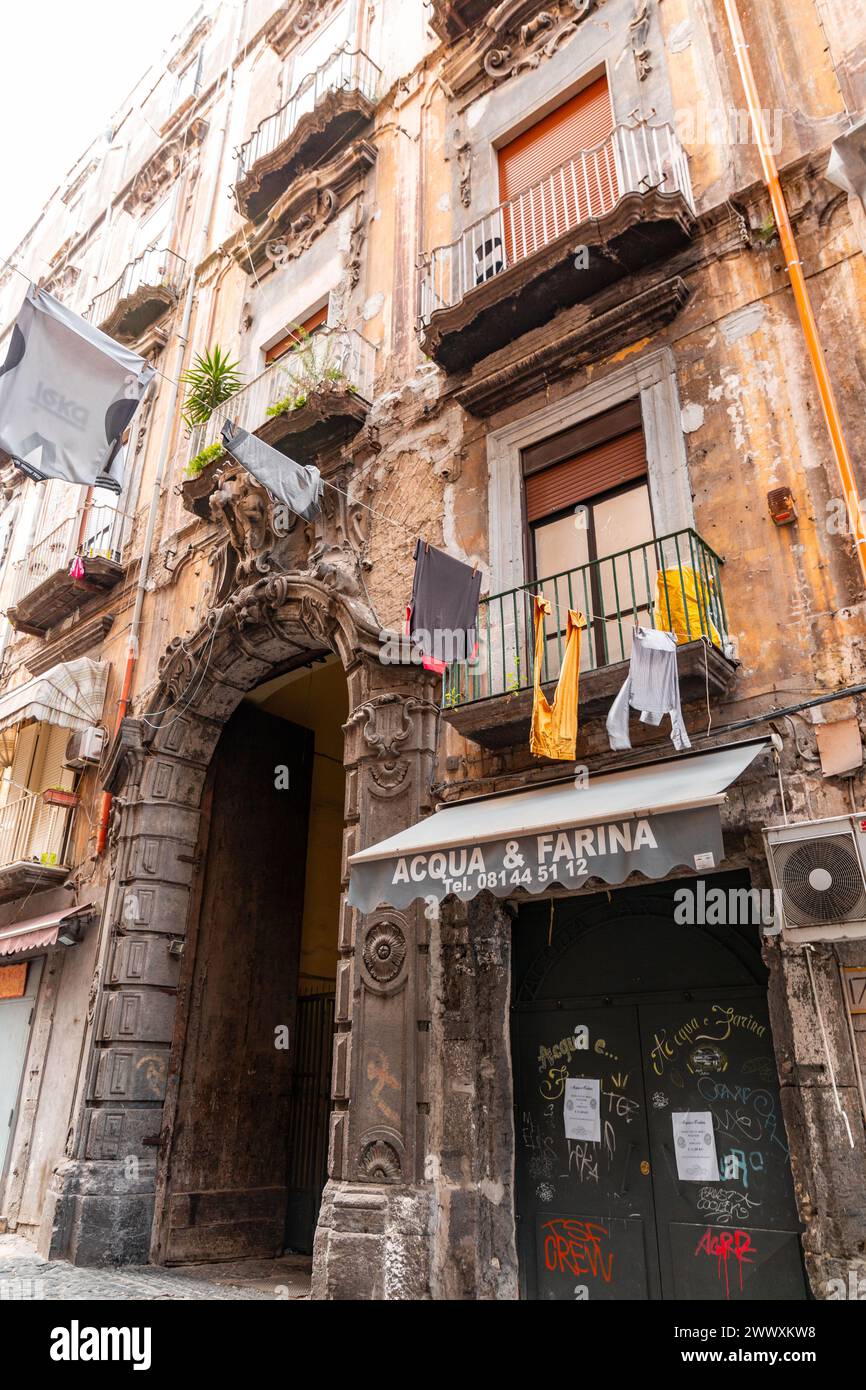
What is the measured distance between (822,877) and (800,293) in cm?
394

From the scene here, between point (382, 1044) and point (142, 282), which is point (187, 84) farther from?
point (382, 1044)

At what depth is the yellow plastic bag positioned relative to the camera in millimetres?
5750

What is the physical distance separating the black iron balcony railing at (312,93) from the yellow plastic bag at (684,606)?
28.4 ft

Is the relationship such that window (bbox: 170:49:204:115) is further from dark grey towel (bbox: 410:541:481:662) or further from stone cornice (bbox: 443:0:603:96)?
dark grey towel (bbox: 410:541:481:662)

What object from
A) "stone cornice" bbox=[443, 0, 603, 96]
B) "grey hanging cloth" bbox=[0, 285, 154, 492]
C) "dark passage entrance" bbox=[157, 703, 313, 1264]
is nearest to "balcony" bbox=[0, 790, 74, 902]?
"dark passage entrance" bbox=[157, 703, 313, 1264]

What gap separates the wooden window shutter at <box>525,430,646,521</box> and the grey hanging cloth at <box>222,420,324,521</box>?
7.06ft

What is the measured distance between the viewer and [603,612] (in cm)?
675

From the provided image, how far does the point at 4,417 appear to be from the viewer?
312 inches

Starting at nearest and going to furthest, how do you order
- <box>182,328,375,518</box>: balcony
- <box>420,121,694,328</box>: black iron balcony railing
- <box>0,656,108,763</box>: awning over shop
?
<box>420,121,694,328</box>: black iron balcony railing → <box>182,328,375,518</box>: balcony → <box>0,656,108,763</box>: awning over shop

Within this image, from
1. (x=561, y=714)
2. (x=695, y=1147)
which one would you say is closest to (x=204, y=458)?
(x=561, y=714)

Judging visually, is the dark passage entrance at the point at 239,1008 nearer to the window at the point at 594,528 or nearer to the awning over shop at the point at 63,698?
the awning over shop at the point at 63,698

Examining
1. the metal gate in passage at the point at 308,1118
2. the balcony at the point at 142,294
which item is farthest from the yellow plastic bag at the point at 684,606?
the balcony at the point at 142,294

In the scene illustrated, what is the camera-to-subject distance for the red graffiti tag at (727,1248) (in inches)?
205
